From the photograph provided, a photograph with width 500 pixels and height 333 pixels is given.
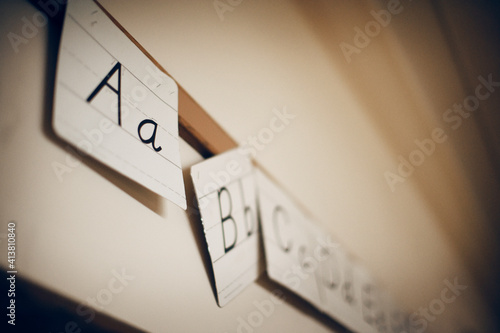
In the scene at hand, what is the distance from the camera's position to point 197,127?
44 centimetres

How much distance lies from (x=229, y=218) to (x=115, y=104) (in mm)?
259

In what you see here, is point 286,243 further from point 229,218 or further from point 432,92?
point 432,92

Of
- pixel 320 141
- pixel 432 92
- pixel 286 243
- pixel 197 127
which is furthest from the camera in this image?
pixel 432 92

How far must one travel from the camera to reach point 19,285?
0.25 m
